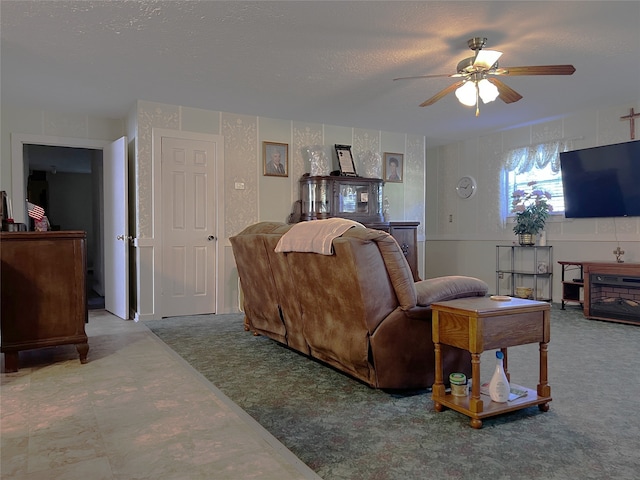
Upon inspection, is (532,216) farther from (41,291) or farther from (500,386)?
(41,291)

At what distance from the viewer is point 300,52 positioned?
377 centimetres

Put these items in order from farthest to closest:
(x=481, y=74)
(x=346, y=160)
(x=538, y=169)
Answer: (x=538, y=169) < (x=346, y=160) < (x=481, y=74)

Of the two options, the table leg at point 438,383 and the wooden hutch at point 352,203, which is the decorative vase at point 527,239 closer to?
the wooden hutch at point 352,203

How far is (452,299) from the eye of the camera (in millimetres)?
2551

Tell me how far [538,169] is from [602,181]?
98 centimetres

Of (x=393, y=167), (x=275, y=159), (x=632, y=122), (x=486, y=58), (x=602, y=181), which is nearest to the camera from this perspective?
(x=486, y=58)

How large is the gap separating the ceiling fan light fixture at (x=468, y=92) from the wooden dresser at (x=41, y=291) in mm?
3040

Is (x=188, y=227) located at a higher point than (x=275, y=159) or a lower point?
lower

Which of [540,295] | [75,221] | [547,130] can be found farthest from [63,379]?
[75,221]

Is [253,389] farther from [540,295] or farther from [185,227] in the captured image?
[540,295]

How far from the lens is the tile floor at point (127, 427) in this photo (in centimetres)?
176

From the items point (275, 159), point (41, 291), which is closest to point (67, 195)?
point (275, 159)

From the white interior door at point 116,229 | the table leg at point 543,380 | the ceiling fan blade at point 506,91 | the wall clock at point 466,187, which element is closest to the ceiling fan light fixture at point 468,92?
the ceiling fan blade at point 506,91

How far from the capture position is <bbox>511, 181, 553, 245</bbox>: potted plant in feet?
19.4
